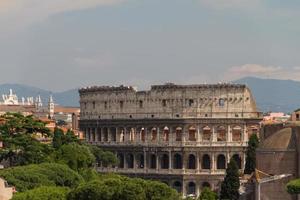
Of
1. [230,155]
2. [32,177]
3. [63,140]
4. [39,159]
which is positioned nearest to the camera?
[32,177]

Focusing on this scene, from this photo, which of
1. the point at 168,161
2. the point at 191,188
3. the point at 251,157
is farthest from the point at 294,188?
the point at 168,161

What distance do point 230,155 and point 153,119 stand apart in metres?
12.8

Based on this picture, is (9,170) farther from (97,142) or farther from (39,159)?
(97,142)

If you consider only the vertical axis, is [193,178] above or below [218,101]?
below

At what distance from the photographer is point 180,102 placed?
147m

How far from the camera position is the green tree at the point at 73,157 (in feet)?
334

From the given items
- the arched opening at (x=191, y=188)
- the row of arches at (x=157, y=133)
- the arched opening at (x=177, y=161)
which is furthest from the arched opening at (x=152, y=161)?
the arched opening at (x=191, y=188)

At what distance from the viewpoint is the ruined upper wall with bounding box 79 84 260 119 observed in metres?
144

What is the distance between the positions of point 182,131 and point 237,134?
7109 mm

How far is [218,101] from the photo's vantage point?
14500 cm

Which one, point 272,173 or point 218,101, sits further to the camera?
point 218,101

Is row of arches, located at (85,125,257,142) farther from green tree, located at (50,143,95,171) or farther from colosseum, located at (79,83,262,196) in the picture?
green tree, located at (50,143,95,171)

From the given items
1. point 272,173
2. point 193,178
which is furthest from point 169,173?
point 272,173

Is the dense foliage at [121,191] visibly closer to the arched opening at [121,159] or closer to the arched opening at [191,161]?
the arched opening at [191,161]
